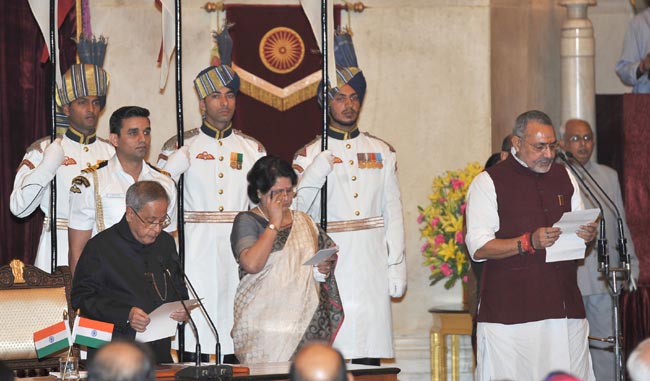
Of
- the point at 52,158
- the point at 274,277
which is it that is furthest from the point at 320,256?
the point at 52,158

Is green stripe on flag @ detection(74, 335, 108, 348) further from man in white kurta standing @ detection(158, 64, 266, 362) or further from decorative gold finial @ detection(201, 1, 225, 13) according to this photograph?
decorative gold finial @ detection(201, 1, 225, 13)

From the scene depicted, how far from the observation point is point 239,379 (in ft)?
17.4

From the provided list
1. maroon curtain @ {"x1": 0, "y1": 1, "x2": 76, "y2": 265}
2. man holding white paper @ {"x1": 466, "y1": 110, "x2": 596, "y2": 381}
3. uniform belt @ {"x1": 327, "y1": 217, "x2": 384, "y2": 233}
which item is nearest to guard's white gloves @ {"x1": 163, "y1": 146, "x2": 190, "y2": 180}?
uniform belt @ {"x1": 327, "y1": 217, "x2": 384, "y2": 233}

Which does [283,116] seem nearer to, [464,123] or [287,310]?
[464,123]

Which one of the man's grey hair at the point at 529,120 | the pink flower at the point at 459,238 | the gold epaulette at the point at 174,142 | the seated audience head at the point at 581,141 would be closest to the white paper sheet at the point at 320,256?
the man's grey hair at the point at 529,120

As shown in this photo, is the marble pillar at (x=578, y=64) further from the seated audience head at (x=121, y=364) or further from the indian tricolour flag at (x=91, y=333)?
the seated audience head at (x=121, y=364)

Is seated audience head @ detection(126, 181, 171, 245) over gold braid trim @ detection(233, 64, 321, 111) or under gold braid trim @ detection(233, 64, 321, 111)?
under

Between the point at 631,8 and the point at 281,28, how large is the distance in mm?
3044

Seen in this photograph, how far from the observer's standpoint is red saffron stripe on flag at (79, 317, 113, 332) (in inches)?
211

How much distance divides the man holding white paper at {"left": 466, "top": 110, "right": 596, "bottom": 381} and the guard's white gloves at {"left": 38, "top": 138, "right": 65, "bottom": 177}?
2134mm

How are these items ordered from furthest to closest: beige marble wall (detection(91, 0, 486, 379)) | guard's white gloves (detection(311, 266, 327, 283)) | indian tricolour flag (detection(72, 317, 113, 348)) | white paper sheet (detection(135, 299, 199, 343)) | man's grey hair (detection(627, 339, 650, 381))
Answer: beige marble wall (detection(91, 0, 486, 379)) → guard's white gloves (detection(311, 266, 327, 283)) → white paper sheet (detection(135, 299, 199, 343)) → indian tricolour flag (detection(72, 317, 113, 348)) → man's grey hair (detection(627, 339, 650, 381))

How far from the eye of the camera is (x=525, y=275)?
637 cm

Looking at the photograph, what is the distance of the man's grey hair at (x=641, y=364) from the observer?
346 cm

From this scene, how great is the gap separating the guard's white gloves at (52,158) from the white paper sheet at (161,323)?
1422mm
